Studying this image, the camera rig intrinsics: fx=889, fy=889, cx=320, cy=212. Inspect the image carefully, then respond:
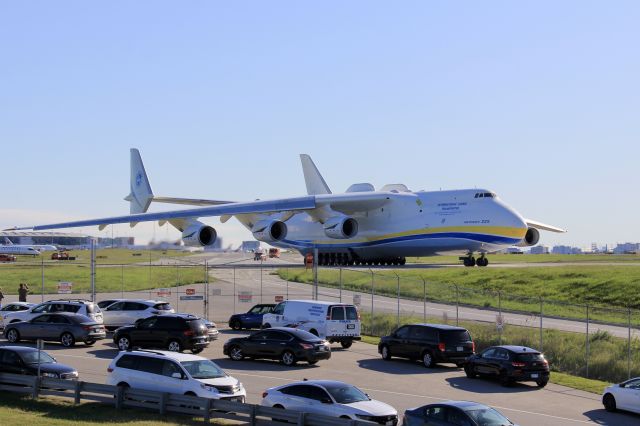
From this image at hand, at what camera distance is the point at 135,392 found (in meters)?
19.0

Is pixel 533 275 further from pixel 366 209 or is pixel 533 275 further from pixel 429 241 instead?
pixel 366 209

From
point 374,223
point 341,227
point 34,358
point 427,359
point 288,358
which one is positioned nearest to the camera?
point 34,358

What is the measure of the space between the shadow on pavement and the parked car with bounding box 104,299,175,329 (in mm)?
9626

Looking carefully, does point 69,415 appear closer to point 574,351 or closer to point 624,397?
point 624,397

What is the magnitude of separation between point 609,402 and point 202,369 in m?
9.90

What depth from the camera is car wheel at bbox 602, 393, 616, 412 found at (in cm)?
2155

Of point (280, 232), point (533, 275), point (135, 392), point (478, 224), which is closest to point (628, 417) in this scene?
point (135, 392)

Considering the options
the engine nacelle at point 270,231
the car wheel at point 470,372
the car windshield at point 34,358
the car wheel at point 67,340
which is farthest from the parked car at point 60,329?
the engine nacelle at point 270,231

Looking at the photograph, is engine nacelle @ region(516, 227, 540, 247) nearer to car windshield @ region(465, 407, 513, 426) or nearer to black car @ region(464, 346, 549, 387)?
black car @ region(464, 346, 549, 387)

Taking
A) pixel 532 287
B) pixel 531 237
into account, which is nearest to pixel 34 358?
pixel 532 287

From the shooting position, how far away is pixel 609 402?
71.1 feet

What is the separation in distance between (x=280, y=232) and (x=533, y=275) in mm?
19224

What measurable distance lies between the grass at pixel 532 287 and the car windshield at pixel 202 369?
22.9m

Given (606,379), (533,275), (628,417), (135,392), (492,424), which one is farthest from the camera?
(533,275)
